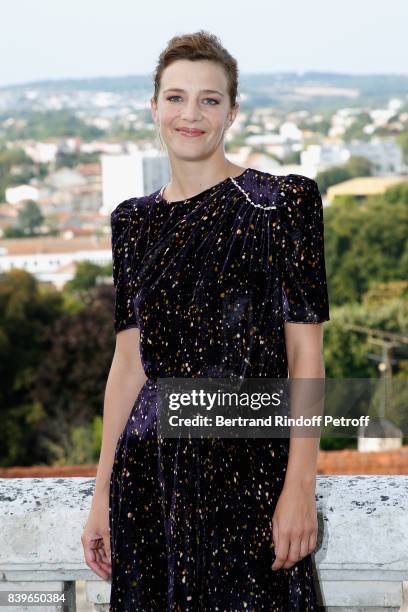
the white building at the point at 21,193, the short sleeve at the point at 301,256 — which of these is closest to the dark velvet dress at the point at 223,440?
the short sleeve at the point at 301,256

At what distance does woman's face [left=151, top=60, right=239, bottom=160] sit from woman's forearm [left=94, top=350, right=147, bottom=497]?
0.28 m

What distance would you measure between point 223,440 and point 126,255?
10.7 inches

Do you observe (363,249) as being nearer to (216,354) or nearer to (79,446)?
(79,446)

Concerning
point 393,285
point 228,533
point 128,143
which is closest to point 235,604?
point 228,533

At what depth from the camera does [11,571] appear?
1.30 metres

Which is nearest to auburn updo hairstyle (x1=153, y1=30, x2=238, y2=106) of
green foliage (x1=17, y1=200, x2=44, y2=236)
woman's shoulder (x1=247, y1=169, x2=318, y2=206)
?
woman's shoulder (x1=247, y1=169, x2=318, y2=206)

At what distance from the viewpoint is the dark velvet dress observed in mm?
1150

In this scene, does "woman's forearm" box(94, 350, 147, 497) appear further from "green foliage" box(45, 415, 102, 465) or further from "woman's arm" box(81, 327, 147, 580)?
"green foliage" box(45, 415, 102, 465)

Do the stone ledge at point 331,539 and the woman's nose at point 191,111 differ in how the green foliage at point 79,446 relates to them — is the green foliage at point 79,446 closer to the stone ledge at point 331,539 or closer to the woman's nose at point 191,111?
the stone ledge at point 331,539

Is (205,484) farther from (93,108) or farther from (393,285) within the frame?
(93,108)

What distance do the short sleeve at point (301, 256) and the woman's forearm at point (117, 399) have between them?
0.80 ft

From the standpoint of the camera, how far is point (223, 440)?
3.84 ft

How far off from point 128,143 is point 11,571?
72033mm

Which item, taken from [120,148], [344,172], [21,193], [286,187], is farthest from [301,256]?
[120,148]
